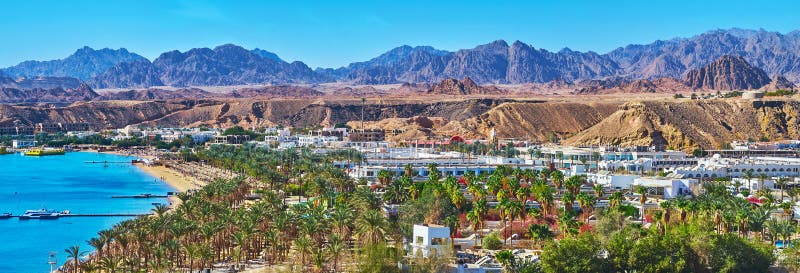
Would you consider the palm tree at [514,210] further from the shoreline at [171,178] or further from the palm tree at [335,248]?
the shoreline at [171,178]

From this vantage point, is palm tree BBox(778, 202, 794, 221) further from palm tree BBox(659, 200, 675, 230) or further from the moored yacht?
the moored yacht

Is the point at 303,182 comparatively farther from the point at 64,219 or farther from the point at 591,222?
the point at 591,222

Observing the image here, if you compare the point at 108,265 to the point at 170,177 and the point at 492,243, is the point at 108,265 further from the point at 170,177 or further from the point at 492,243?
the point at 170,177

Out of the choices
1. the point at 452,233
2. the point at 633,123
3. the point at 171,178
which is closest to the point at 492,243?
the point at 452,233

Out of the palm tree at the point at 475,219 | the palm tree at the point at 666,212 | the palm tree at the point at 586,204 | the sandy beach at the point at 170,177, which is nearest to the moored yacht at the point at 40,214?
the sandy beach at the point at 170,177

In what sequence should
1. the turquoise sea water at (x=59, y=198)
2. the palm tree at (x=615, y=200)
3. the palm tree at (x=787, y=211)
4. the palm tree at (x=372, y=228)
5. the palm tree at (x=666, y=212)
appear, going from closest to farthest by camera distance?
the palm tree at (x=372, y=228)
the palm tree at (x=666, y=212)
the palm tree at (x=787, y=211)
the turquoise sea water at (x=59, y=198)
the palm tree at (x=615, y=200)

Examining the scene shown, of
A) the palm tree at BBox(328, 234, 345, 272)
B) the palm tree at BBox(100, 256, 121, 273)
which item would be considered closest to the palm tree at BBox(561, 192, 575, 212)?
the palm tree at BBox(328, 234, 345, 272)

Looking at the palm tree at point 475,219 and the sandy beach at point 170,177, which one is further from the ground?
the palm tree at point 475,219
